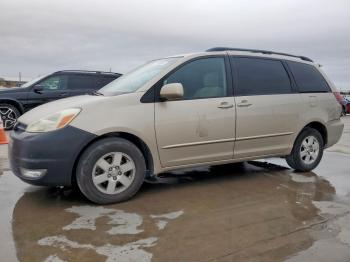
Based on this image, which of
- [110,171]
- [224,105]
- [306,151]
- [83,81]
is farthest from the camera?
→ [83,81]

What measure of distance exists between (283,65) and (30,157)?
150 inches

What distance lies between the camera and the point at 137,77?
5340mm

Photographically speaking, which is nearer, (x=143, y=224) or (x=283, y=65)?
(x=143, y=224)

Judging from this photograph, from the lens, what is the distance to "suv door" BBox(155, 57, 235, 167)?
4.90 m

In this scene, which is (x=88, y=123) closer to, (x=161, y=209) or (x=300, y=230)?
(x=161, y=209)

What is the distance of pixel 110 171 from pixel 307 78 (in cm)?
349

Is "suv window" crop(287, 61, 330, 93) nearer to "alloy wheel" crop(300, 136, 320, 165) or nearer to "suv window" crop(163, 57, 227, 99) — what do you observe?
"alloy wheel" crop(300, 136, 320, 165)

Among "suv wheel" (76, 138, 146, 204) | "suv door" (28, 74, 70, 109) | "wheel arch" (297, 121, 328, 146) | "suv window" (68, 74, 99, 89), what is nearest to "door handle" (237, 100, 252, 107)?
"wheel arch" (297, 121, 328, 146)

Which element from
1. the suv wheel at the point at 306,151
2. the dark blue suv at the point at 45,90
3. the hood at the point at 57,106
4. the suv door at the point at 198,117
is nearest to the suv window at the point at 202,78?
the suv door at the point at 198,117

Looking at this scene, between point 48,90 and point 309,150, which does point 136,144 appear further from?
point 48,90

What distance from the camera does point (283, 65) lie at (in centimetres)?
620

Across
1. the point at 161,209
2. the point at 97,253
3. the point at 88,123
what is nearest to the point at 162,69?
the point at 88,123

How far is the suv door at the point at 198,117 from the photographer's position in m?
4.90

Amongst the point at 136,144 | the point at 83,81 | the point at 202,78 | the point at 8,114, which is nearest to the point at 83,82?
the point at 83,81
